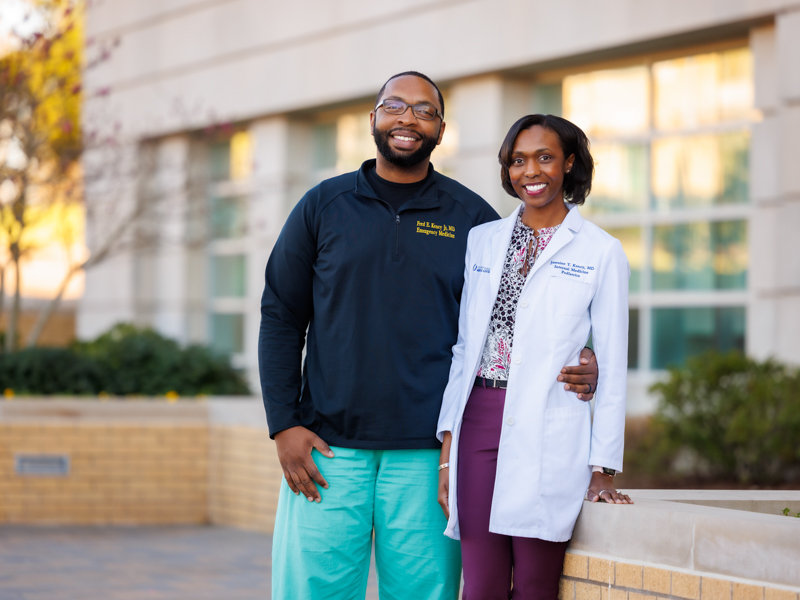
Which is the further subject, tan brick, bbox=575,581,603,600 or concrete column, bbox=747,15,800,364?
concrete column, bbox=747,15,800,364

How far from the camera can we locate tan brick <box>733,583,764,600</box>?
3176mm

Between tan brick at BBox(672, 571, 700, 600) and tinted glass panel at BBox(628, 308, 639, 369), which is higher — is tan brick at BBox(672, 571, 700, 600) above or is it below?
below

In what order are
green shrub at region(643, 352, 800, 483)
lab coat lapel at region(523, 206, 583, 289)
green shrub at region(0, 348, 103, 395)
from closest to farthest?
lab coat lapel at region(523, 206, 583, 289) → green shrub at region(643, 352, 800, 483) → green shrub at region(0, 348, 103, 395)

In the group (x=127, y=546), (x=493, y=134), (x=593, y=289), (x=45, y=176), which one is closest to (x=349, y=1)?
(x=493, y=134)

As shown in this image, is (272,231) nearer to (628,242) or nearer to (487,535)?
(628,242)

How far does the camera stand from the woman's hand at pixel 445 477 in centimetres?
351

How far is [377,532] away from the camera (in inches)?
147

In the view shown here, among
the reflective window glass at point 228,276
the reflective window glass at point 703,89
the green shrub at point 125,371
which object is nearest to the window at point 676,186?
the reflective window glass at point 703,89

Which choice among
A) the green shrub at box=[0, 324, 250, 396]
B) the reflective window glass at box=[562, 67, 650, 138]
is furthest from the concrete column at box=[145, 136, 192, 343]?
the reflective window glass at box=[562, 67, 650, 138]

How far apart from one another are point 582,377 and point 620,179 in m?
7.99

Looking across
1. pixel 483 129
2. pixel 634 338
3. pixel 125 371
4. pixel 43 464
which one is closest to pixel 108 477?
pixel 43 464

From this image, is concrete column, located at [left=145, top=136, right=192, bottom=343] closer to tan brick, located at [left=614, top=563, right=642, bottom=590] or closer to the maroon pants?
the maroon pants

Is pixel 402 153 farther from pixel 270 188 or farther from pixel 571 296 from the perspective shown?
pixel 270 188

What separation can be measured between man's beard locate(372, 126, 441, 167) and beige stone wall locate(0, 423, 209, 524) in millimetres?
6117
